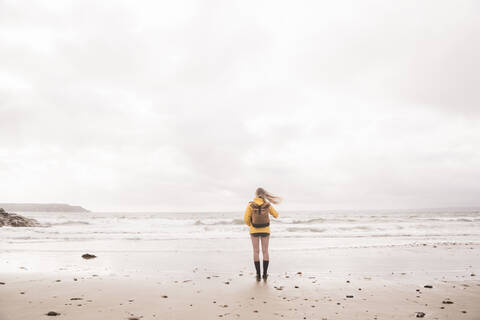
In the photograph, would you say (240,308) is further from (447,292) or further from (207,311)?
(447,292)

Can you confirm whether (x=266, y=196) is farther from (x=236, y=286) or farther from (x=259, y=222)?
(x=236, y=286)

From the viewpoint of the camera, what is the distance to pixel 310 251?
12727 mm

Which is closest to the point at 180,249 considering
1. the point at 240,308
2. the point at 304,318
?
the point at 240,308

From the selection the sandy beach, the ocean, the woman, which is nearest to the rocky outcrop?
the ocean

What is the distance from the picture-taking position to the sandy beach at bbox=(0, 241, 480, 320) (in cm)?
535

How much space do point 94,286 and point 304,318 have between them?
478cm

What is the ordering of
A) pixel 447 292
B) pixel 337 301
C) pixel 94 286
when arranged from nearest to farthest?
pixel 337 301, pixel 447 292, pixel 94 286

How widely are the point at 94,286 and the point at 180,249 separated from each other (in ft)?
21.2

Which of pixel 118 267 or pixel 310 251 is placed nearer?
pixel 118 267

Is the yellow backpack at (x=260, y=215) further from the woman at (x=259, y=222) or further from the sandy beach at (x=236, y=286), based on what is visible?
the sandy beach at (x=236, y=286)

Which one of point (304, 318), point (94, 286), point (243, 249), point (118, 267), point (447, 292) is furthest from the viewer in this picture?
point (243, 249)

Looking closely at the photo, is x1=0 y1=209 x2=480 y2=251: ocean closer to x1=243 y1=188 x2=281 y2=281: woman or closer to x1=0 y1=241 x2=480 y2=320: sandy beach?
x1=0 y1=241 x2=480 y2=320: sandy beach

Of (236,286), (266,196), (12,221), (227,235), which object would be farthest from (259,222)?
(12,221)

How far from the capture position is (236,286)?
723 cm
